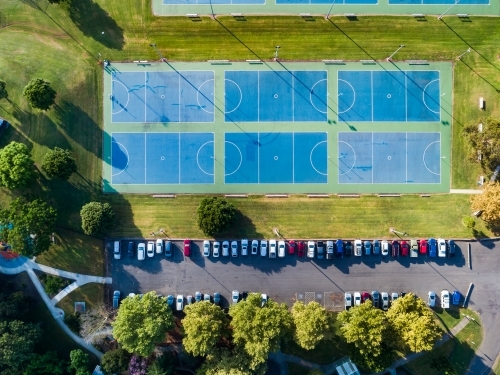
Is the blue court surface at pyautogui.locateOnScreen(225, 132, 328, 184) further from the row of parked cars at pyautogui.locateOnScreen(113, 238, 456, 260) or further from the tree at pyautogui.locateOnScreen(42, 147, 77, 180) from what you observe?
the tree at pyautogui.locateOnScreen(42, 147, 77, 180)

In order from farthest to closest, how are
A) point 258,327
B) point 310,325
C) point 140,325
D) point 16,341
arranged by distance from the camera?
point 16,341
point 140,325
point 258,327
point 310,325

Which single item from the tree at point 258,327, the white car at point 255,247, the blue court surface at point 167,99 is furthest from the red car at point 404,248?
the blue court surface at point 167,99

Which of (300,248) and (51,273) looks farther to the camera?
(51,273)

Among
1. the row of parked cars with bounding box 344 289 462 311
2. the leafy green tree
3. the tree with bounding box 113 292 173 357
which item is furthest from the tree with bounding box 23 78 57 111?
the row of parked cars with bounding box 344 289 462 311

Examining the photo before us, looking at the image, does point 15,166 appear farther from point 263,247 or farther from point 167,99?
point 263,247

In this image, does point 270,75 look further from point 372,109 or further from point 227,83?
point 372,109

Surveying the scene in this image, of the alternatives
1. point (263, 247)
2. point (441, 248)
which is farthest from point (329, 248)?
point (441, 248)

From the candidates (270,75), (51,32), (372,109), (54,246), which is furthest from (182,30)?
(54,246)
